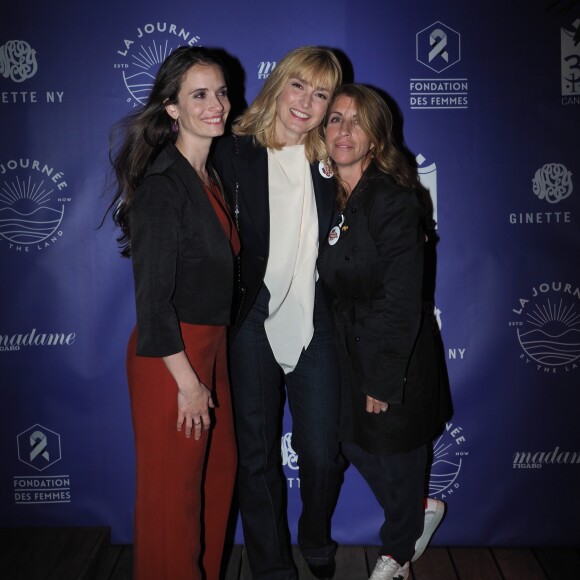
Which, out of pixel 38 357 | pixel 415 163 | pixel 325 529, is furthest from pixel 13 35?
pixel 325 529

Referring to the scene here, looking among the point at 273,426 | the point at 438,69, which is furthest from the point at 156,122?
the point at 438,69

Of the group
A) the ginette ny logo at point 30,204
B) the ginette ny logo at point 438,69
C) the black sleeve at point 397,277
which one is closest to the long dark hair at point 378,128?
the black sleeve at point 397,277

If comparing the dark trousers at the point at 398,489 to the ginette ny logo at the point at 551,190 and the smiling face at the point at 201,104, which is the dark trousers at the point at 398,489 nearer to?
the ginette ny logo at the point at 551,190

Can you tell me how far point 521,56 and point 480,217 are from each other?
0.64 metres

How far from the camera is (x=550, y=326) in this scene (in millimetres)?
2506

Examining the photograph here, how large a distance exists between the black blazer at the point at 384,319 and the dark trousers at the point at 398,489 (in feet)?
0.27

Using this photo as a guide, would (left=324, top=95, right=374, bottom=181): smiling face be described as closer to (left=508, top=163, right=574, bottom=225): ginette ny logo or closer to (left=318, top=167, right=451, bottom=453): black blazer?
(left=318, top=167, right=451, bottom=453): black blazer

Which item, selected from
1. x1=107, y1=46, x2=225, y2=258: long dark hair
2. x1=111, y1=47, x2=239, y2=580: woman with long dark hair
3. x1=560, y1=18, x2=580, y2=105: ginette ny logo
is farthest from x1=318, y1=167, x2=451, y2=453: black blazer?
x1=560, y1=18, x2=580, y2=105: ginette ny logo

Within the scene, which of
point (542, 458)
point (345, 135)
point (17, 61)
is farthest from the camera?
point (542, 458)

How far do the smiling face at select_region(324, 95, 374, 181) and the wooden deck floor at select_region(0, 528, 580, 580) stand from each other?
1.65m

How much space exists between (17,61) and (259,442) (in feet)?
5.69

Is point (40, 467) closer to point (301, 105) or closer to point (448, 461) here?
point (448, 461)

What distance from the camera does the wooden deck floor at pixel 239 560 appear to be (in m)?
2.37

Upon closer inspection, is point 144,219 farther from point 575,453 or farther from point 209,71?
point 575,453
